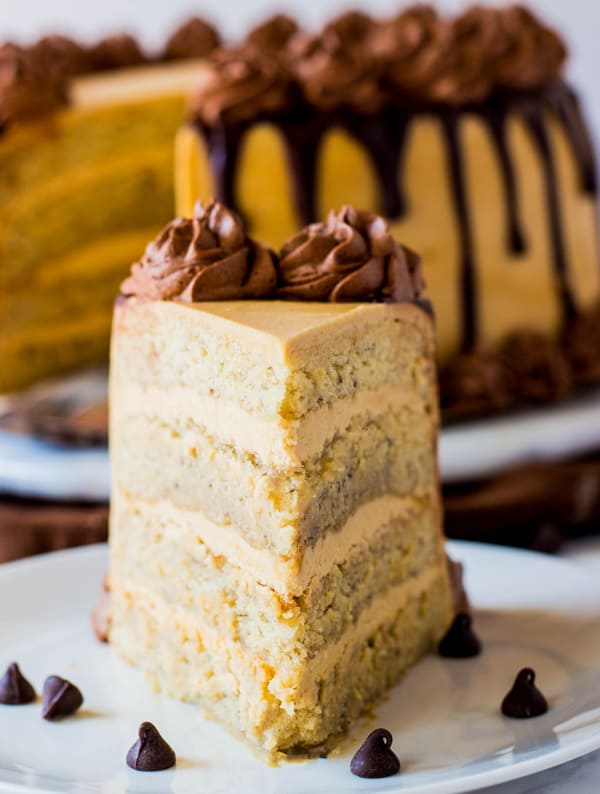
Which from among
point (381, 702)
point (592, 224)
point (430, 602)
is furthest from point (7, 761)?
point (592, 224)

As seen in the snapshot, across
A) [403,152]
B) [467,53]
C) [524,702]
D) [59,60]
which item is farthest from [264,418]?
[59,60]

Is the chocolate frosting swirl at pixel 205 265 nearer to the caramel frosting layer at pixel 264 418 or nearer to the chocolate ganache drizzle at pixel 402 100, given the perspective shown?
the caramel frosting layer at pixel 264 418

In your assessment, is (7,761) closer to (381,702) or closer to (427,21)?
(381,702)

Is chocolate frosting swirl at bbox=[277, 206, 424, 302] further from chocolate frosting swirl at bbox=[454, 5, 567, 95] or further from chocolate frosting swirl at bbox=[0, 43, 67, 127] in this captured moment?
chocolate frosting swirl at bbox=[0, 43, 67, 127]

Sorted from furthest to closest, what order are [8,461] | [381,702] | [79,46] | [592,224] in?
[79,46], [592,224], [8,461], [381,702]

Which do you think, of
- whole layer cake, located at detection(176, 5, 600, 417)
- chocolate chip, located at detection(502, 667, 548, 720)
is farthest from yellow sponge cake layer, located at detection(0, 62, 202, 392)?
chocolate chip, located at detection(502, 667, 548, 720)

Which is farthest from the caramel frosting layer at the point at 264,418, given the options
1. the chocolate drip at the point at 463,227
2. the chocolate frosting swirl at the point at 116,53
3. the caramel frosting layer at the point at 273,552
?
the chocolate frosting swirl at the point at 116,53
